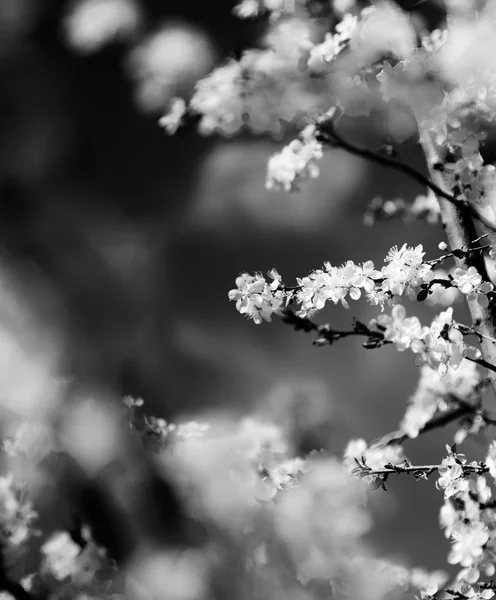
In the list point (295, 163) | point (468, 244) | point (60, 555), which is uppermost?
point (295, 163)

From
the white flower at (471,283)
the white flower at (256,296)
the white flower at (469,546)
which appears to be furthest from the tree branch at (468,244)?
the white flower at (256,296)

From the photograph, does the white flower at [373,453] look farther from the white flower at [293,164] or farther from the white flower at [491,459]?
the white flower at [293,164]

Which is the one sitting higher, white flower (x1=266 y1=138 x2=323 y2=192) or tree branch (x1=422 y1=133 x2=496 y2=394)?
white flower (x1=266 y1=138 x2=323 y2=192)

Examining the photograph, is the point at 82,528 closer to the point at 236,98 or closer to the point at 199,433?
the point at 199,433

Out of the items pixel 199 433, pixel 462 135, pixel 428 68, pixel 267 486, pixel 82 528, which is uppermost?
pixel 428 68

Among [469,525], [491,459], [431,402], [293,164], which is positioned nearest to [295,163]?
[293,164]

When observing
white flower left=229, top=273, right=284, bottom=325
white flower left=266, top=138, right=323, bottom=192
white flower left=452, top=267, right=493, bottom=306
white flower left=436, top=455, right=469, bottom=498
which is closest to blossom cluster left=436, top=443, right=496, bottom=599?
white flower left=436, top=455, right=469, bottom=498

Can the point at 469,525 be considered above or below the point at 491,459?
below

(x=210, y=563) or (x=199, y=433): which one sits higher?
(x=199, y=433)

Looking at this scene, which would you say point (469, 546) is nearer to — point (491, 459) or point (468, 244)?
point (491, 459)

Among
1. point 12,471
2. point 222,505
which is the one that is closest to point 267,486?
point 222,505

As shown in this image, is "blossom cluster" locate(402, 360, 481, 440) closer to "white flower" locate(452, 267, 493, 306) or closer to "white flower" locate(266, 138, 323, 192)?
"white flower" locate(452, 267, 493, 306)
